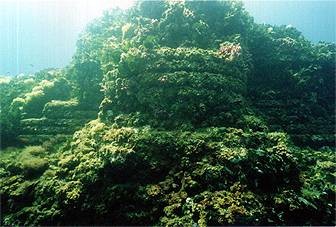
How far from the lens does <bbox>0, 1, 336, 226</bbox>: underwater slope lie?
11.1 metres

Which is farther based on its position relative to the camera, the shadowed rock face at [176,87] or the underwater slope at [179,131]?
the shadowed rock face at [176,87]

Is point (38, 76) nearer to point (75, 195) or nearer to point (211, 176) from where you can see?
point (75, 195)

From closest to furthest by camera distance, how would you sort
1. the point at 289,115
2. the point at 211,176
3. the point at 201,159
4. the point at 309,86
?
1. the point at 211,176
2. the point at 201,159
3. the point at 289,115
4. the point at 309,86

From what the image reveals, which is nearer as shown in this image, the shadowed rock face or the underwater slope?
the underwater slope

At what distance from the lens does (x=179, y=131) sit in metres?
13.4

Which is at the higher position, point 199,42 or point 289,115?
point 199,42

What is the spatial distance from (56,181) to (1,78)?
61.7ft

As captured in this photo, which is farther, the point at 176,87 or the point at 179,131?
the point at 176,87

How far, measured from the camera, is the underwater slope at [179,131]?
11.1 m

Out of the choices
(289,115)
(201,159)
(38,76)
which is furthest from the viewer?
(38,76)

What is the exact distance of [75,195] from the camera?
1155 centimetres

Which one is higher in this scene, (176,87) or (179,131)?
(176,87)

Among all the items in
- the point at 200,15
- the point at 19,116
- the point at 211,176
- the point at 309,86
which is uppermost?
the point at 200,15

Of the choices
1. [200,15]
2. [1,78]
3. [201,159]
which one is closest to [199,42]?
[200,15]
